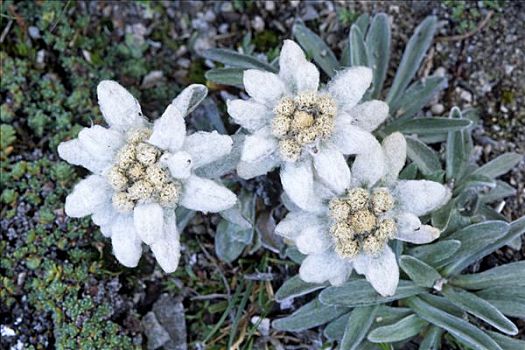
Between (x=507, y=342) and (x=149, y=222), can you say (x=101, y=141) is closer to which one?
(x=149, y=222)

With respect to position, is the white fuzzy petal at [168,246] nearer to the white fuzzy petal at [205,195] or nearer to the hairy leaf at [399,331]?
the white fuzzy petal at [205,195]

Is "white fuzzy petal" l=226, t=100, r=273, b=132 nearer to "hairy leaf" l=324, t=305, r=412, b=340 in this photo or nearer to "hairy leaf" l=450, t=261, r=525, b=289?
"hairy leaf" l=324, t=305, r=412, b=340

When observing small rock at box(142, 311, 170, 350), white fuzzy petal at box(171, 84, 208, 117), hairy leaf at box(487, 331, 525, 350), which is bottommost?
small rock at box(142, 311, 170, 350)

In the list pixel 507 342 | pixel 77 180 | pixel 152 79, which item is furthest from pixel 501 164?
pixel 77 180

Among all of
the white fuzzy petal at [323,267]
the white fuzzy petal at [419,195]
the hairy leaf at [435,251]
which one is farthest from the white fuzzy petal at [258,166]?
the hairy leaf at [435,251]

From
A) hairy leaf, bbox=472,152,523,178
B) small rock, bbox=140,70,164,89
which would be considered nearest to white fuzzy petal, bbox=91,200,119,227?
small rock, bbox=140,70,164,89
